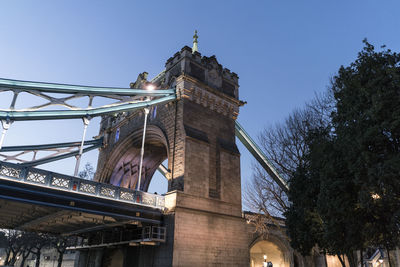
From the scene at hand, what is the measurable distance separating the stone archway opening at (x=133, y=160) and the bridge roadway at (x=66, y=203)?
26.7 feet

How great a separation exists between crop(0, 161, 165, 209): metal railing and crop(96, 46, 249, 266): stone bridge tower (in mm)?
1492

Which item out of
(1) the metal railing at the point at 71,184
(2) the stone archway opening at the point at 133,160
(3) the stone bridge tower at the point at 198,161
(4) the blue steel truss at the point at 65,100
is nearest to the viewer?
(1) the metal railing at the point at 71,184

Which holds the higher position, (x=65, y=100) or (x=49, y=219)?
(x=65, y=100)

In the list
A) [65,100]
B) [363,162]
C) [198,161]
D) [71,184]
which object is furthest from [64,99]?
[363,162]

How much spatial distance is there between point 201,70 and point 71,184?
12.1 metres

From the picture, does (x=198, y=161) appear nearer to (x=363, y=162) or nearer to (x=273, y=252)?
(x=363, y=162)

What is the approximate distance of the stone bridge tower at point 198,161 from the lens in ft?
52.7

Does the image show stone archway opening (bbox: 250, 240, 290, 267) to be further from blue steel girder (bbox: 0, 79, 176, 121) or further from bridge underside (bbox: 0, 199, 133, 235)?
blue steel girder (bbox: 0, 79, 176, 121)

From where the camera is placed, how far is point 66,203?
1298 centimetres

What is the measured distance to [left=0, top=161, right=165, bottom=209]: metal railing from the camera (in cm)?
1197

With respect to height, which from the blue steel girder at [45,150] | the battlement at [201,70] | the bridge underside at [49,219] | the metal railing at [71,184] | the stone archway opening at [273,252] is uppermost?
the battlement at [201,70]

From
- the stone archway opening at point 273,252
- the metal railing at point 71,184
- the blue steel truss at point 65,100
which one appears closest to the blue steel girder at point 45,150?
the blue steel truss at point 65,100

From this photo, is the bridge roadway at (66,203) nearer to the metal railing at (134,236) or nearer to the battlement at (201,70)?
the metal railing at (134,236)

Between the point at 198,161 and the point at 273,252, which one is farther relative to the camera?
the point at 273,252
